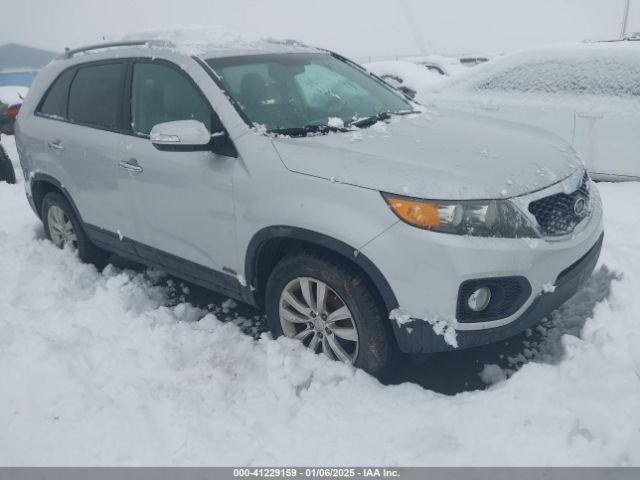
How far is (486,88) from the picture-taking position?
19.7 feet

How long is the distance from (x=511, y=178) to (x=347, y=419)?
1355mm

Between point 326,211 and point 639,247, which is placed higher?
point 326,211

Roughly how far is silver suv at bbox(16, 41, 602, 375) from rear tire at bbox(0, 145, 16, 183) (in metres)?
3.66

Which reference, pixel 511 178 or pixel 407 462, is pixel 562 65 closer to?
pixel 511 178

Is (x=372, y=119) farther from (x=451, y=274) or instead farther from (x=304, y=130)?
(x=451, y=274)

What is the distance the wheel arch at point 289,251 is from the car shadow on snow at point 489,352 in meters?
0.51

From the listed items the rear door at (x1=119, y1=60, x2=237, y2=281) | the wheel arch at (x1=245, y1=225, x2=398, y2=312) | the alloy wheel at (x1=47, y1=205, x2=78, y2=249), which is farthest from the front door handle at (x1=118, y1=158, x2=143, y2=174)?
the alloy wheel at (x1=47, y1=205, x2=78, y2=249)

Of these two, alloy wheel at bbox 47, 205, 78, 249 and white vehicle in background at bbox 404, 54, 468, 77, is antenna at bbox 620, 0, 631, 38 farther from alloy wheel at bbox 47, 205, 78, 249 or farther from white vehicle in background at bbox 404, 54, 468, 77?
alloy wheel at bbox 47, 205, 78, 249

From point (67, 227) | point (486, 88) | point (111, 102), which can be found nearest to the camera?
point (111, 102)

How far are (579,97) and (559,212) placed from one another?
12.0 ft

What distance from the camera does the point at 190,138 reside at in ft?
8.96

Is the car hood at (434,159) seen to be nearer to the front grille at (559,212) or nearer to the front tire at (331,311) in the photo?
the front grille at (559,212)

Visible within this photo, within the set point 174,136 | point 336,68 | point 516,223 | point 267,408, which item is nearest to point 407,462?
point 267,408

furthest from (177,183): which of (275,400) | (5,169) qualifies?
(5,169)
